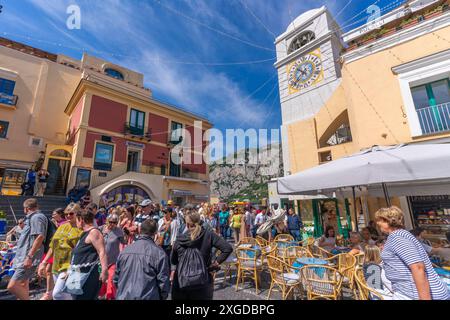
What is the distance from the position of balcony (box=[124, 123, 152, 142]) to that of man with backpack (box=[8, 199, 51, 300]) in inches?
577

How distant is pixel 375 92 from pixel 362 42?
8.05ft

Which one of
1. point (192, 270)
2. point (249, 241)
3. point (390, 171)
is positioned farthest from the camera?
point (249, 241)

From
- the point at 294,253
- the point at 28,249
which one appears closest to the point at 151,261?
the point at 28,249

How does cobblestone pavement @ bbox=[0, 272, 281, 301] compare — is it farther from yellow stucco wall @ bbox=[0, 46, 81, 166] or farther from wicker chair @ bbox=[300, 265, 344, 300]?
yellow stucco wall @ bbox=[0, 46, 81, 166]

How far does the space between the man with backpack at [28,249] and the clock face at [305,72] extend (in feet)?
51.3

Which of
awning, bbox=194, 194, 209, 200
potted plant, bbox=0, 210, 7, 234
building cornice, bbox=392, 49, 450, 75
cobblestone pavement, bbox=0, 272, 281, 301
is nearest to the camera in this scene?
cobblestone pavement, bbox=0, 272, 281, 301

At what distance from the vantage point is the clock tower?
13758 millimetres

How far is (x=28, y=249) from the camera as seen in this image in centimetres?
329

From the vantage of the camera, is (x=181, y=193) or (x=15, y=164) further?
(x=181, y=193)

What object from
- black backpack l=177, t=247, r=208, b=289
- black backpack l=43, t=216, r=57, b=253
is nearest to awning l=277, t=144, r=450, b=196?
black backpack l=177, t=247, r=208, b=289

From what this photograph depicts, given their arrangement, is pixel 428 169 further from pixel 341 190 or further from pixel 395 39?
pixel 395 39

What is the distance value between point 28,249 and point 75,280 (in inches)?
66.2

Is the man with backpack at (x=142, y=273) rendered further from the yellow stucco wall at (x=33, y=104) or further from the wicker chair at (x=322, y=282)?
the yellow stucco wall at (x=33, y=104)

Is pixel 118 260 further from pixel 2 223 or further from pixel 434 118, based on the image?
pixel 2 223
